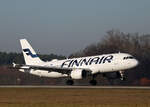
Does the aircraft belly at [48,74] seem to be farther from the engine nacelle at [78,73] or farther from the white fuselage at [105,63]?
the engine nacelle at [78,73]

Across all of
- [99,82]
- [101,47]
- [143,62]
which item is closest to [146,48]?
[101,47]

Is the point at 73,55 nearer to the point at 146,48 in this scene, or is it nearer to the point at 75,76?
the point at 146,48

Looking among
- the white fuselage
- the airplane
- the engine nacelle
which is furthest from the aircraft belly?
the engine nacelle

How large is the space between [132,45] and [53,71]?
41.4 m

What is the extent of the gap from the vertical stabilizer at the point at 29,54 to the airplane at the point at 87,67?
961mm

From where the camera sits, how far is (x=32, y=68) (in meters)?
66.2

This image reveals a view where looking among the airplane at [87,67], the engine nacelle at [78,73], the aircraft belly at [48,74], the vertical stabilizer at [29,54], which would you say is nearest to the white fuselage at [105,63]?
the airplane at [87,67]

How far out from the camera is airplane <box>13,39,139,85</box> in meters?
60.7

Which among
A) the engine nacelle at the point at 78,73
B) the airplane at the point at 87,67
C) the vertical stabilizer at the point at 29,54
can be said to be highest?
the vertical stabilizer at the point at 29,54

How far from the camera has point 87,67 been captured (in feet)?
205

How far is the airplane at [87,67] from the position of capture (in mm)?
60688

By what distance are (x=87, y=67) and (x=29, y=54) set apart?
11.8 meters

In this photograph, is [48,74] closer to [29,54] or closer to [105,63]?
[29,54]

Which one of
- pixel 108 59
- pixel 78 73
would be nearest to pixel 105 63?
pixel 108 59
